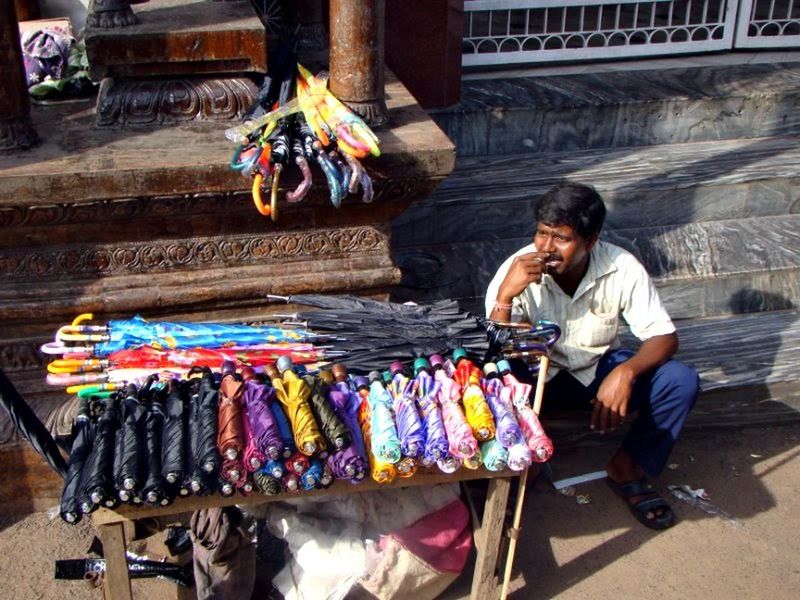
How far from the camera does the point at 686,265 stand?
15.5ft

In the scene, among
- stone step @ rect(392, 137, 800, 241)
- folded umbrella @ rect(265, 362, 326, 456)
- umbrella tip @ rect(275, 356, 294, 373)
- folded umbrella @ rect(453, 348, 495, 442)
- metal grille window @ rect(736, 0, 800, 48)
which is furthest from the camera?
metal grille window @ rect(736, 0, 800, 48)

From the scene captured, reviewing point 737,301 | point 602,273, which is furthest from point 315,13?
point 737,301

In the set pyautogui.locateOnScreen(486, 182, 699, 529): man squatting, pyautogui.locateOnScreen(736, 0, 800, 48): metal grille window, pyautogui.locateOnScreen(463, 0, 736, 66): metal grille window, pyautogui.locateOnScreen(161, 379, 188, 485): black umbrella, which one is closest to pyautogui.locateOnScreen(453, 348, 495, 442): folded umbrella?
pyautogui.locateOnScreen(486, 182, 699, 529): man squatting

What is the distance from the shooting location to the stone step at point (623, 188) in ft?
15.7

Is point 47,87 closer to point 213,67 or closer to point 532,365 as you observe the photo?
point 213,67

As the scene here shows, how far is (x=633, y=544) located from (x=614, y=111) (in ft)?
9.25

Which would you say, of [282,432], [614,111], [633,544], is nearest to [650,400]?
[633,544]

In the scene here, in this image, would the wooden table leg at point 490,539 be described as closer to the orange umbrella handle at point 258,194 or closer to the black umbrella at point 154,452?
the black umbrella at point 154,452

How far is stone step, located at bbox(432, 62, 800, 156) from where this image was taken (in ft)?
17.4

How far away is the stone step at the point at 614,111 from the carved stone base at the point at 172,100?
1.73 metres

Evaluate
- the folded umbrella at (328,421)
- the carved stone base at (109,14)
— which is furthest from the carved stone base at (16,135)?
the folded umbrella at (328,421)

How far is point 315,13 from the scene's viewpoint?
4.81m

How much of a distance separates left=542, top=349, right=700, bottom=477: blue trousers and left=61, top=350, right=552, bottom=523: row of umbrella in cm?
86

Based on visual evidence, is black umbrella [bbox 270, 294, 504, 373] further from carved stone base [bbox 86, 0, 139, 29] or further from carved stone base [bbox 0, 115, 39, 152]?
carved stone base [bbox 86, 0, 139, 29]
